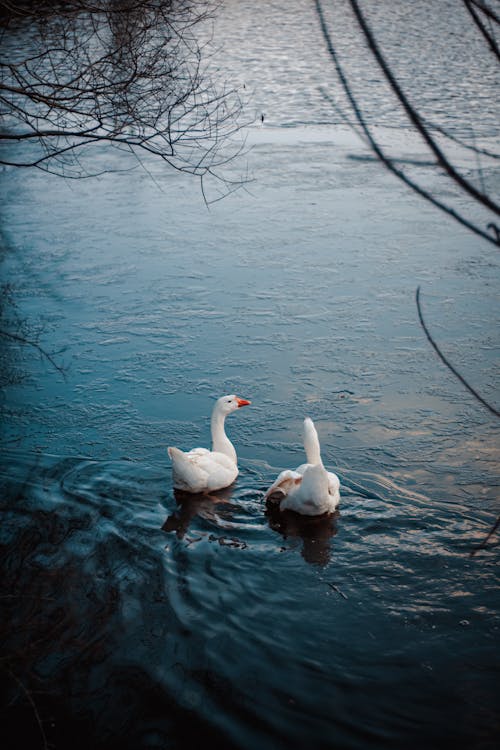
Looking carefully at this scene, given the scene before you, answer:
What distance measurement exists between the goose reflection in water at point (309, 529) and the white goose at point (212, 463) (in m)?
0.46

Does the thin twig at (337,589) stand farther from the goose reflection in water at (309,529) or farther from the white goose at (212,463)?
the white goose at (212,463)

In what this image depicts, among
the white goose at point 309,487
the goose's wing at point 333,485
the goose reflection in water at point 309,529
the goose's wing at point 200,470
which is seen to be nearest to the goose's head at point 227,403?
the goose's wing at point 200,470

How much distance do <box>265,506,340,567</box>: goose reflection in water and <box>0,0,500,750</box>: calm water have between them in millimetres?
26

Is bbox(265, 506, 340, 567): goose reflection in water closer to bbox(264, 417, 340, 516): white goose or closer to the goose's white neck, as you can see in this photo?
bbox(264, 417, 340, 516): white goose

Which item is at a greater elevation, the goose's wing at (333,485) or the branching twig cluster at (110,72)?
the branching twig cluster at (110,72)

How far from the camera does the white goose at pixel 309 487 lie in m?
5.66

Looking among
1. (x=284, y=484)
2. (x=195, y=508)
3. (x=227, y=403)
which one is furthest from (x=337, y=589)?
(x=227, y=403)

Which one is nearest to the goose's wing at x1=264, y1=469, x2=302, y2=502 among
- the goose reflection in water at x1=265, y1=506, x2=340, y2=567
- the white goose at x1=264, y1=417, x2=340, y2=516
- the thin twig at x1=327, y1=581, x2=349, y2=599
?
the white goose at x1=264, y1=417, x2=340, y2=516

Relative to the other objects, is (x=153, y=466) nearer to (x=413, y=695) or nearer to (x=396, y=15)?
(x=413, y=695)

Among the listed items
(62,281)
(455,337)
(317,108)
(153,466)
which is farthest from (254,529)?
(317,108)

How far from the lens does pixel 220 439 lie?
637 cm

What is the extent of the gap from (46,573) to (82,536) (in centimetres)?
42

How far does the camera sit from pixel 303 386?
755cm

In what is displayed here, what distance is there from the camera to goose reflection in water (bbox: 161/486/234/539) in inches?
231
